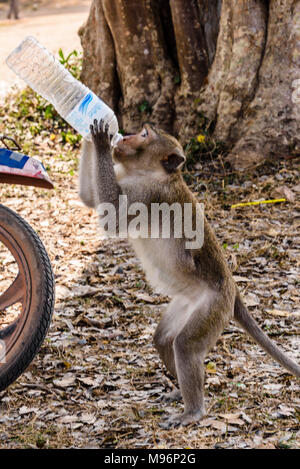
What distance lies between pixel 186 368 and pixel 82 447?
2.26ft

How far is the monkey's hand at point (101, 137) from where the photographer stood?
13.1 feet

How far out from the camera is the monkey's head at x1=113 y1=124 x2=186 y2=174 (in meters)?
4.14

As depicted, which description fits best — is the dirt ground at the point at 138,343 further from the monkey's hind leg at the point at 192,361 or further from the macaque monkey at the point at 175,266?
the macaque monkey at the point at 175,266

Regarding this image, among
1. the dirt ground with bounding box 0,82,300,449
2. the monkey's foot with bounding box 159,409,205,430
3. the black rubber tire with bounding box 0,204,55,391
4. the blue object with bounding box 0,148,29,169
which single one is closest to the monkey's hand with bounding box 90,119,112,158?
the blue object with bounding box 0,148,29,169

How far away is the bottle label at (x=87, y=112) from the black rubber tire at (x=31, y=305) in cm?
81

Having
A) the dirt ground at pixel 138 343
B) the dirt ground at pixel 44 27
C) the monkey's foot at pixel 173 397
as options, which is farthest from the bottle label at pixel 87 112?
the dirt ground at pixel 44 27

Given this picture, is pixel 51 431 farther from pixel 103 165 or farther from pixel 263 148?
pixel 263 148

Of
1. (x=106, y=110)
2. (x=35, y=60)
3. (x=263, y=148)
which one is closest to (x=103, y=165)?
(x=106, y=110)

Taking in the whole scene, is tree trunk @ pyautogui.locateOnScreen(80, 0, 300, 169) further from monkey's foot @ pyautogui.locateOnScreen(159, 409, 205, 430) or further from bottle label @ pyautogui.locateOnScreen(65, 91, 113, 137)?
monkey's foot @ pyautogui.locateOnScreen(159, 409, 205, 430)

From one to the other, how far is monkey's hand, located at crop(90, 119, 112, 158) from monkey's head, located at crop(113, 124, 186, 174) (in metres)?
0.15

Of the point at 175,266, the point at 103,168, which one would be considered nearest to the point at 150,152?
the point at 103,168

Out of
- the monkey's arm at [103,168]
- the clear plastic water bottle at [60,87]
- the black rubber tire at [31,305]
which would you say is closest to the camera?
the black rubber tire at [31,305]

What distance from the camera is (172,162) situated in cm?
414
